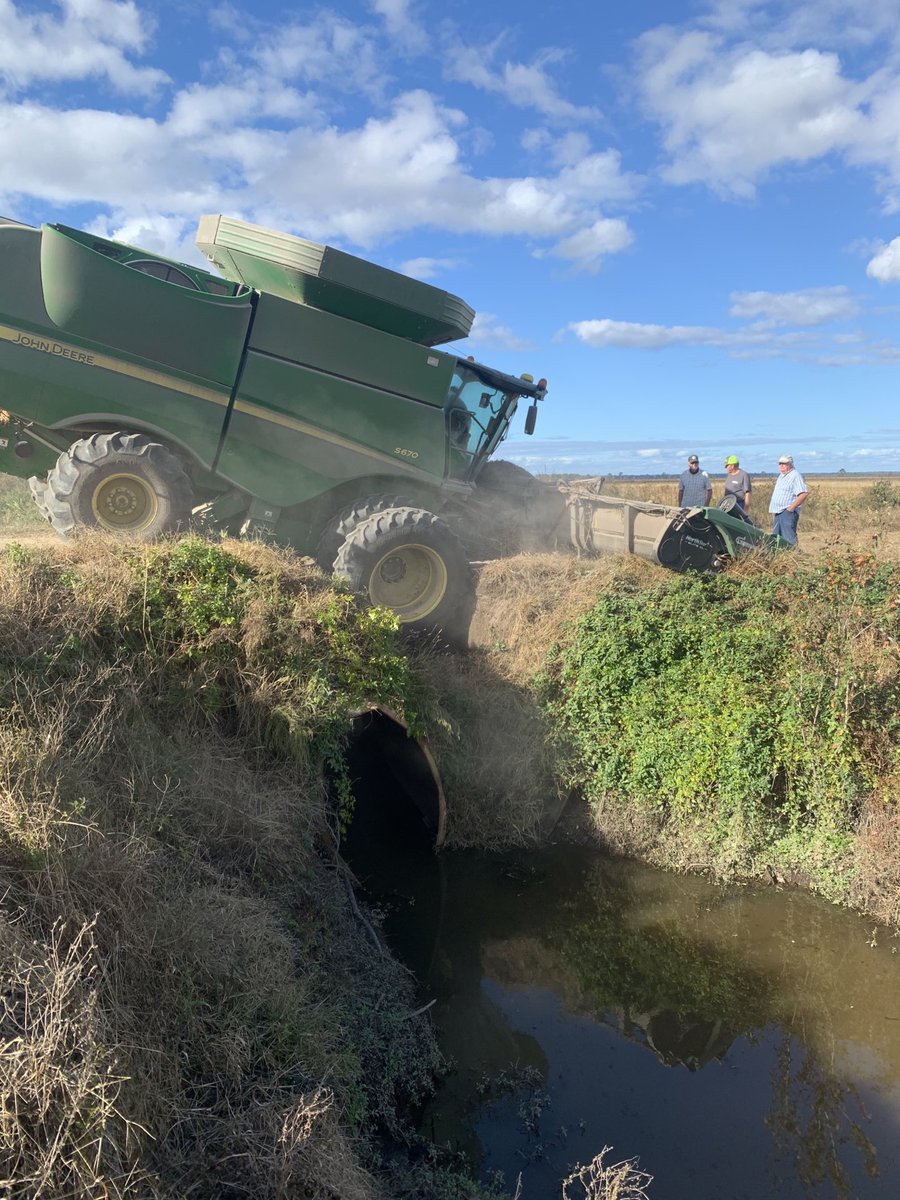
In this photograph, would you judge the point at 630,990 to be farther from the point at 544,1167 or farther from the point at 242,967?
the point at 242,967

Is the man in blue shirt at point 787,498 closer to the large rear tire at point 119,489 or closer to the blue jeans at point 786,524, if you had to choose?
the blue jeans at point 786,524

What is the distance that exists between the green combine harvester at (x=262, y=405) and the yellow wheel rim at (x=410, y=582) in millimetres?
18

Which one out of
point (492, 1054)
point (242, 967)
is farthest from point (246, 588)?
point (492, 1054)

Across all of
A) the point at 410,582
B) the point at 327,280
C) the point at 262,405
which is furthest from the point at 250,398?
the point at 410,582

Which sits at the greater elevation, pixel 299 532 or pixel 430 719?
pixel 299 532

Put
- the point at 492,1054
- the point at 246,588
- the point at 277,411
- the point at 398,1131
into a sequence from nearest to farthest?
the point at 398,1131 < the point at 492,1054 < the point at 246,588 < the point at 277,411

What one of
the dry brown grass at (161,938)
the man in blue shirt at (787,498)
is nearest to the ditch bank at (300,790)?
the dry brown grass at (161,938)

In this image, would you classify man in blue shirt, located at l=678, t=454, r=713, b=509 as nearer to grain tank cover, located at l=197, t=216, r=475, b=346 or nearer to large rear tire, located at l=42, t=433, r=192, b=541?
grain tank cover, located at l=197, t=216, r=475, b=346

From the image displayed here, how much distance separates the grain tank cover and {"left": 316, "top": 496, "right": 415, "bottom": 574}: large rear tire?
6.69 feet

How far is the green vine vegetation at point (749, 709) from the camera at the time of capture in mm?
8141

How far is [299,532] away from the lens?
392 inches

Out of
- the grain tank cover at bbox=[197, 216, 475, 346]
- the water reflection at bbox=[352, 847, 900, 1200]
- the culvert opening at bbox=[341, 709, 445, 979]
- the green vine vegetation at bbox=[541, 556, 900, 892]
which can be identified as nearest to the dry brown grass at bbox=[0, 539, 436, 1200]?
the water reflection at bbox=[352, 847, 900, 1200]

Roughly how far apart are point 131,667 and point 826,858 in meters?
6.57

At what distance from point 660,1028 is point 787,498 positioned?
7.75 metres
